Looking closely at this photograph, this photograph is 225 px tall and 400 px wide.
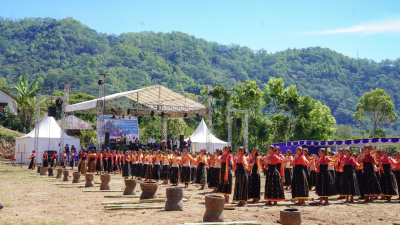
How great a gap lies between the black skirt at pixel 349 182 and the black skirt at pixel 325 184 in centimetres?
37

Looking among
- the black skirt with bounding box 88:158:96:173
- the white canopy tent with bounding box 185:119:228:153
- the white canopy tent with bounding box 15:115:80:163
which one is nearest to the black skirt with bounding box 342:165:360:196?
the black skirt with bounding box 88:158:96:173

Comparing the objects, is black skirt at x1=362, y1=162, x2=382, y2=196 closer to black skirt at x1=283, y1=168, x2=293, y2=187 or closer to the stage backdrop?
black skirt at x1=283, y1=168, x2=293, y2=187

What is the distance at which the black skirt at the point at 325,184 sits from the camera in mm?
11430

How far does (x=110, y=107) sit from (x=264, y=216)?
20.0 meters

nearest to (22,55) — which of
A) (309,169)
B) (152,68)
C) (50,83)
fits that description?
(50,83)

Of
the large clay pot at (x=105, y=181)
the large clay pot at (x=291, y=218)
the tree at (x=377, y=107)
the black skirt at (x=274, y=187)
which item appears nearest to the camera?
the large clay pot at (x=291, y=218)

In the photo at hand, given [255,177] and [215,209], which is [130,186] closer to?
[255,177]

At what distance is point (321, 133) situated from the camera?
43.6m

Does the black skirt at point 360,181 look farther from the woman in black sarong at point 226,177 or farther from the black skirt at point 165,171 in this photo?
the black skirt at point 165,171

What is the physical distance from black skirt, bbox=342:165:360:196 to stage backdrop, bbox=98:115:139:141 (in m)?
19.7

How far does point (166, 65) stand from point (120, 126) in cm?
9609

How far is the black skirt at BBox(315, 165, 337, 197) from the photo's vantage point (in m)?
11.4

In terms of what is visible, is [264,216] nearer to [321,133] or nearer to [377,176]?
[377,176]

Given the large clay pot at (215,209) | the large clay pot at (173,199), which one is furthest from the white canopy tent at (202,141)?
the large clay pot at (215,209)
